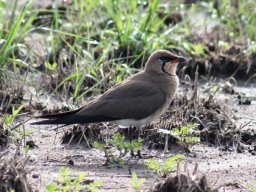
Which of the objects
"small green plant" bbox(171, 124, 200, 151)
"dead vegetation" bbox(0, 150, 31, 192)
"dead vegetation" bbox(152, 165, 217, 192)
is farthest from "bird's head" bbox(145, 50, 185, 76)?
"dead vegetation" bbox(0, 150, 31, 192)

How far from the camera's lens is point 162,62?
6.83 metres

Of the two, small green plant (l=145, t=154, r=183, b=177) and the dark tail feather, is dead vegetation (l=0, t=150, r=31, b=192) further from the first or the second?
the dark tail feather

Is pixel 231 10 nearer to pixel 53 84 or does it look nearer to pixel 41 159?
Answer: pixel 53 84

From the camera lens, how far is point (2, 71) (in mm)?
7141

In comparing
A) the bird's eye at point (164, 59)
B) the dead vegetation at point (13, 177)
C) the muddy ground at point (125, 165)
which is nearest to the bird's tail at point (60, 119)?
the muddy ground at point (125, 165)

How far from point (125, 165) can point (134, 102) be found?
27.5 inches

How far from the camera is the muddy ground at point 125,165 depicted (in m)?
5.38

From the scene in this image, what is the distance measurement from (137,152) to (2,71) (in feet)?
5.47

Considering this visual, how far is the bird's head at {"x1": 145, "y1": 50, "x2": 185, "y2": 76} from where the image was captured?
6.82 meters

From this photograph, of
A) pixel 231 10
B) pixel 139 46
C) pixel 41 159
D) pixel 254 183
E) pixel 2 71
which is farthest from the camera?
pixel 231 10

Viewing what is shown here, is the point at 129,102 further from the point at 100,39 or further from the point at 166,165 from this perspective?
the point at 100,39

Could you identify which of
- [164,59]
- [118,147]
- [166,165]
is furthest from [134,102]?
[166,165]

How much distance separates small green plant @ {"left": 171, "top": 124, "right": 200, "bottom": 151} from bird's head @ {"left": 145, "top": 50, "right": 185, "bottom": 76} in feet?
2.22

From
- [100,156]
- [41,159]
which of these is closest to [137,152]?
[100,156]
